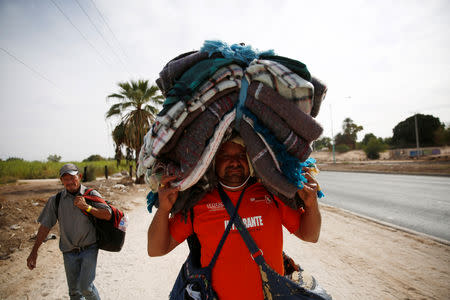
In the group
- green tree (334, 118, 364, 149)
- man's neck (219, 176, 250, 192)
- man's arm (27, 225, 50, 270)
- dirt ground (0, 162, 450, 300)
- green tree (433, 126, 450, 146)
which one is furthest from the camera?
green tree (334, 118, 364, 149)

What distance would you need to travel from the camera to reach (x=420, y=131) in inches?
2063

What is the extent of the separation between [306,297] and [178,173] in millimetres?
1018

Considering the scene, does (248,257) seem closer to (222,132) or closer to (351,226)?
(222,132)

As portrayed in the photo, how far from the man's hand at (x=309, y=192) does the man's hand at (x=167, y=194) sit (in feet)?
2.63

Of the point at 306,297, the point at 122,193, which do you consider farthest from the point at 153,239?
the point at 122,193

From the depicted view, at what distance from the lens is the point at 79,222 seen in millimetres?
3061

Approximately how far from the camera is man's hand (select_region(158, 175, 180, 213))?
1429 mm

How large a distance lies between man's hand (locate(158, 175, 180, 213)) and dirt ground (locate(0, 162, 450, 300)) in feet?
8.33

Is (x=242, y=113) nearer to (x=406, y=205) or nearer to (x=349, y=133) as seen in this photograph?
(x=406, y=205)

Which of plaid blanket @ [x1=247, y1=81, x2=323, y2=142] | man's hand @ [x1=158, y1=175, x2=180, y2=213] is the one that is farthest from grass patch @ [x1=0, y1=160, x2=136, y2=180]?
plaid blanket @ [x1=247, y1=81, x2=323, y2=142]

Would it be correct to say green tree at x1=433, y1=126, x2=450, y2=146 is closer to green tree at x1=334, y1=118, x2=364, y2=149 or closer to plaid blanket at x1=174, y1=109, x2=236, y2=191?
green tree at x1=334, y1=118, x2=364, y2=149

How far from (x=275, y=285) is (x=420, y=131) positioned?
67.3 metres

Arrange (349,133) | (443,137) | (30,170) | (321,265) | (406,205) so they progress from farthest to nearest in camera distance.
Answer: (349,133) → (443,137) → (30,170) → (406,205) → (321,265)

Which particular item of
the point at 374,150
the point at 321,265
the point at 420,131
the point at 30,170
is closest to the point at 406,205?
the point at 321,265
